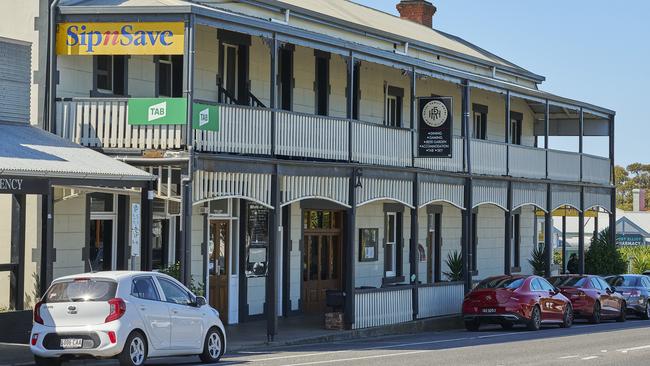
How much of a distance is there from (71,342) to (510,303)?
1482cm

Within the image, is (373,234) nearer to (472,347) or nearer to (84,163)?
(472,347)

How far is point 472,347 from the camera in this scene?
23.8m

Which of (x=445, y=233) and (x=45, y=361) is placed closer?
(x=45, y=361)

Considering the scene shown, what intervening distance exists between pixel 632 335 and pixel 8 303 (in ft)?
45.9

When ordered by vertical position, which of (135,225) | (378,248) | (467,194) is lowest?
(378,248)

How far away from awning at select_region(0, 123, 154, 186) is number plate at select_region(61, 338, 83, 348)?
3.23m

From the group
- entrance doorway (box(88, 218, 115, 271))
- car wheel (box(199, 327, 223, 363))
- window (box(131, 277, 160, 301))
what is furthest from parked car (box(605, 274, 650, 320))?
window (box(131, 277, 160, 301))

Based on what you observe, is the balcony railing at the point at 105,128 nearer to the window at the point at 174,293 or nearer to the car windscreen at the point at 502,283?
the window at the point at 174,293

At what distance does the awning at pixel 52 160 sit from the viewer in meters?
20.0

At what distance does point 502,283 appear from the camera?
99.7 feet

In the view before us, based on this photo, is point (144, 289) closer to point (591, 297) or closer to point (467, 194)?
point (467, 194)

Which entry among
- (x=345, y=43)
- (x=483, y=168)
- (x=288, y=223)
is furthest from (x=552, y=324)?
(x=345, y=43)

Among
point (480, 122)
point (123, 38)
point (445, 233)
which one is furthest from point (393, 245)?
point (123, 38)

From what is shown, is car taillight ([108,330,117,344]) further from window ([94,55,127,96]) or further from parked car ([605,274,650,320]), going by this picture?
parked car ([605,274,650,320])
